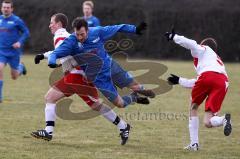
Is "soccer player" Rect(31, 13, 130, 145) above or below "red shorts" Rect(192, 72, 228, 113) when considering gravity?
below

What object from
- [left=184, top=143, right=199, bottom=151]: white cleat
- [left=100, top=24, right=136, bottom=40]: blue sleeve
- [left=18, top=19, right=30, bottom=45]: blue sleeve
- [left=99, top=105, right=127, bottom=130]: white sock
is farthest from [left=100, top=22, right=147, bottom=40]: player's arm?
[left=18, top=19, right=30, bottom=45]: blue sleeve

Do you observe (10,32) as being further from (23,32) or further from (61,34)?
(61,34)

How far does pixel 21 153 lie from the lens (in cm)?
820

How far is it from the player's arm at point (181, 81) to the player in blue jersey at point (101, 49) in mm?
970

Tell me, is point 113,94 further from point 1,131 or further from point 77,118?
point 77,118

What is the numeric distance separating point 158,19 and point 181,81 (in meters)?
26.1

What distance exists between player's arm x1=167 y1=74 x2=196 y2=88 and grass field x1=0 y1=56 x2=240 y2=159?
2.97ft

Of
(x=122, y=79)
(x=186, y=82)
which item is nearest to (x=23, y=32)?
(x=122, y=79)

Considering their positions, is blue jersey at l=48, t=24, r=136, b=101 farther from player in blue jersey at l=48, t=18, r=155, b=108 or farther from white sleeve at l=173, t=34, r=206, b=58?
white sleeve at l=173, t=34, r=206, b=58

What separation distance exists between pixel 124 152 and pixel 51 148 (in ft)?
3.26

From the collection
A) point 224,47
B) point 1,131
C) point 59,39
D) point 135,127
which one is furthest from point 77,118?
point 224,47

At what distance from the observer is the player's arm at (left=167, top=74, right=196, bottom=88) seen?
878cm

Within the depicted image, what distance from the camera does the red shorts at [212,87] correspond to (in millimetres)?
8742

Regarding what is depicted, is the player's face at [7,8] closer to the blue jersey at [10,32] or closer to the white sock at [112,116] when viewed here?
the blue jersey at [10,32]
